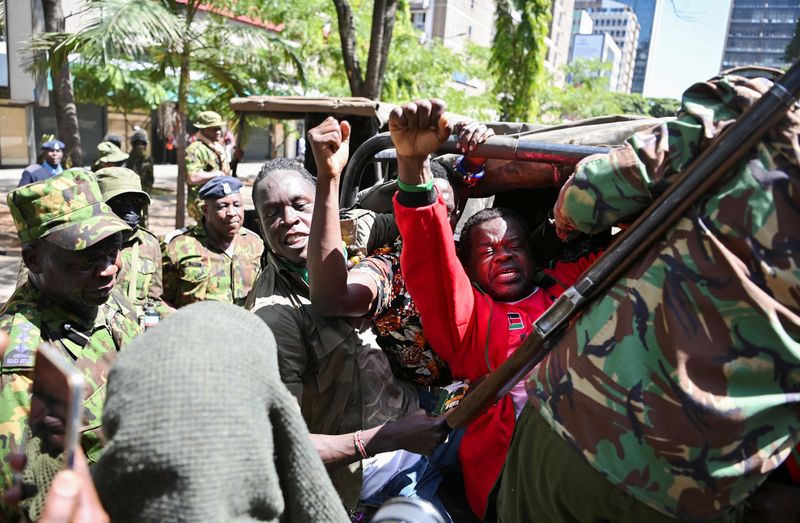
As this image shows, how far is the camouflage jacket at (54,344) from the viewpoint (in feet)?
5.97

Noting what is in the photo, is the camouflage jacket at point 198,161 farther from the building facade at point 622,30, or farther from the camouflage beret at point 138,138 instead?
the building facade at point 622,30

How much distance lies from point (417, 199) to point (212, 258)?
2743 mm

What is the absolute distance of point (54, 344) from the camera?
2070mm

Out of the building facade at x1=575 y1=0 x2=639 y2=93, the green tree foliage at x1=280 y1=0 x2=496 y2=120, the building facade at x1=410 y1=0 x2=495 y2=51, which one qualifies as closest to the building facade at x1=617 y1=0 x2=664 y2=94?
the building facade at x1=575 y1=0 x2=639 y2=93

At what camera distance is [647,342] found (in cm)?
129

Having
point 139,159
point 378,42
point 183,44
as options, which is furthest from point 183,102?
point 378,42

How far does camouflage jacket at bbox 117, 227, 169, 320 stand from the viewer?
357cm

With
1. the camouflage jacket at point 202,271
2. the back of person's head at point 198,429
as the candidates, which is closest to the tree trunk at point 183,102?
the camouflage jacket at point 202,271

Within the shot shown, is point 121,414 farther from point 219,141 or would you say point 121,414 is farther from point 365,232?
point 219,141

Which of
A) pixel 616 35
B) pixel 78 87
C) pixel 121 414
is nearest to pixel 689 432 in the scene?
pixel 121 414

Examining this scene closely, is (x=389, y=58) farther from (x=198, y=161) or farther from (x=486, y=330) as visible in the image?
(x=486, y=330)

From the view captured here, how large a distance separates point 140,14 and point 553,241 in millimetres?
7446

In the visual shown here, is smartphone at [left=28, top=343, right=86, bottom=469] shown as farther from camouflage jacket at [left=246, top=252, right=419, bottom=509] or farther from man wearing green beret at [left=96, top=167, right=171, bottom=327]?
man wearing green beret at [left=96, top=167, right=171, bottom=327]

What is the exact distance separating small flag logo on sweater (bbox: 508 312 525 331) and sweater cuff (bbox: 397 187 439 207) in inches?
19.6
